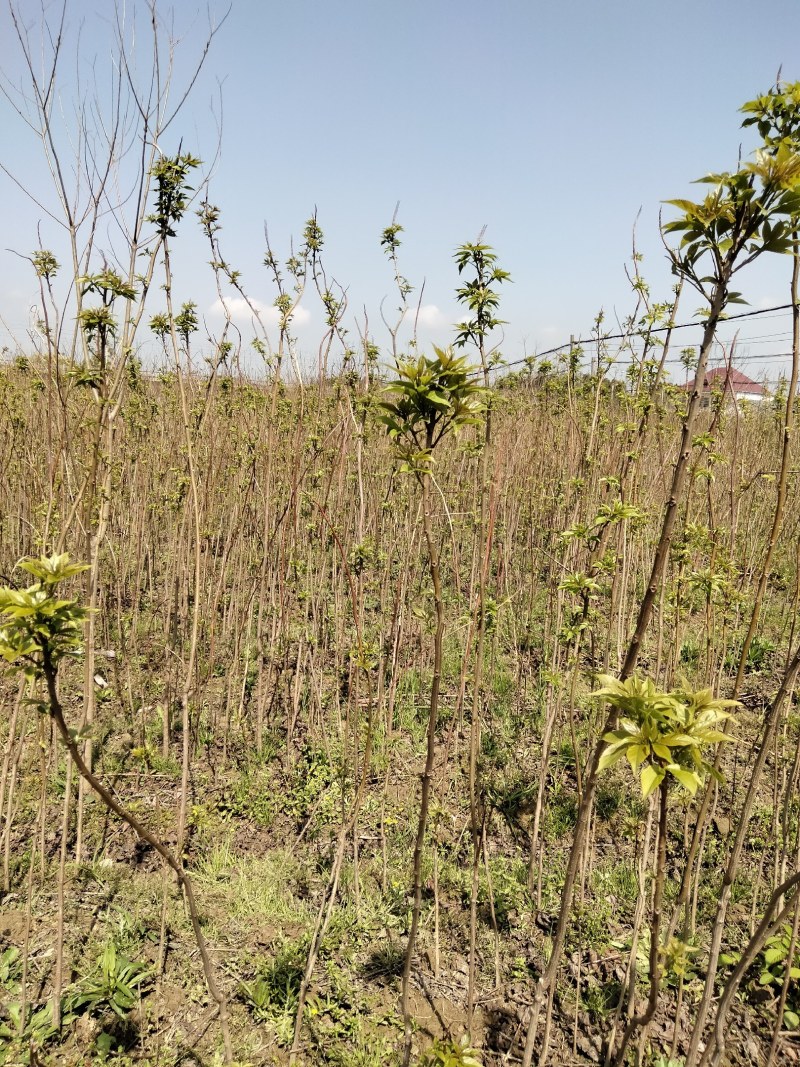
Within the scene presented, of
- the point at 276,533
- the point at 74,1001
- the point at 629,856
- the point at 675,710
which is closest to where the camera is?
the point at 675,710

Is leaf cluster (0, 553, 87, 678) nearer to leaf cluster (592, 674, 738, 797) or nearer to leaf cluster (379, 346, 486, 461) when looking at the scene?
leaf cluster (379, 346, 486, 461)

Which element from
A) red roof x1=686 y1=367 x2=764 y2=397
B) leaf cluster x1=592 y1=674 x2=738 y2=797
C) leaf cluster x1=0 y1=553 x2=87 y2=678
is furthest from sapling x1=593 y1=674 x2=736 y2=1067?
leaf cluster x1=0 y1=553 x2=87 y2=678

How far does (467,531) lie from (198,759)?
3.81 m

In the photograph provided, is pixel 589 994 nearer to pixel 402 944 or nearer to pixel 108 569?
pixel 402 944

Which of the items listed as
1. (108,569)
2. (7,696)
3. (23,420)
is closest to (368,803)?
(7,696)

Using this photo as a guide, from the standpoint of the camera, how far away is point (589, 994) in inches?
90.6

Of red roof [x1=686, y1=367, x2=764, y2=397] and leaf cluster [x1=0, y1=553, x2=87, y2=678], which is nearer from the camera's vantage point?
leaf cluster [x1=0, y1=553, x2=87, y2=678]

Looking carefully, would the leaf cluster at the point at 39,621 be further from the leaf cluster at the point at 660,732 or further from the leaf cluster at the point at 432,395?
the leaf cluster at the point at 660,732

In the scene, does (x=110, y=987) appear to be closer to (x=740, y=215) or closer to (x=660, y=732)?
(x=660, y=732)

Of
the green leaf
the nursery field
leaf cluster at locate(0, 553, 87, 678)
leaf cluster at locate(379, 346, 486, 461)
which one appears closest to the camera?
the green leaf

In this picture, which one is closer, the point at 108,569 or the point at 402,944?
the point at 402,944

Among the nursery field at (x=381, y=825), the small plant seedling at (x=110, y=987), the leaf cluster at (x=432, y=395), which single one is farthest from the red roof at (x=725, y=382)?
the small plant seedling at (x=110, y=987)

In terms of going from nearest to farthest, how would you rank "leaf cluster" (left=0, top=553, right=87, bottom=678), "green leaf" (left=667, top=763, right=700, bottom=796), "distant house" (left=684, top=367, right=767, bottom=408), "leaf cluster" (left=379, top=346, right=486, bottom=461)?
"green leaf" (left=667, top=763, right=700, bottom=796) < "leaf cluster" (left=0, top=553, right=87, bottom=678) < "leaf cluster" (left=379, top=346, right=486, bottom=461) < "distant house" (left=684, top=367, right=767, bottom=408)

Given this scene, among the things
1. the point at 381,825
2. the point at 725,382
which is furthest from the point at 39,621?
the point at 725,382
